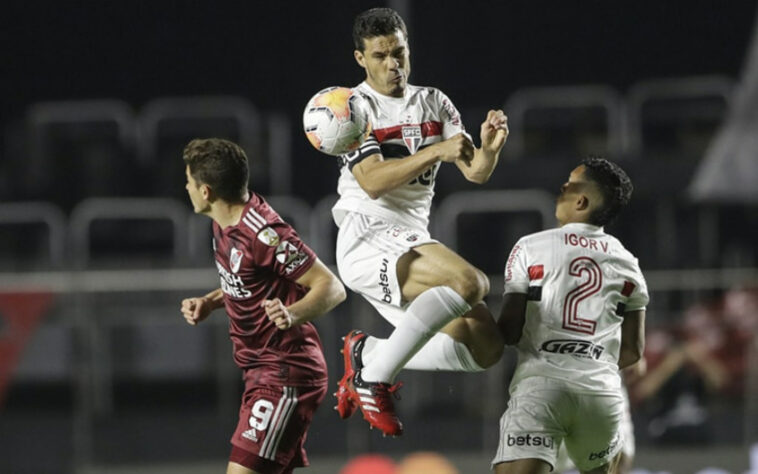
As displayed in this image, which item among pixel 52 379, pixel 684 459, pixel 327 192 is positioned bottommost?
pixel 684 459

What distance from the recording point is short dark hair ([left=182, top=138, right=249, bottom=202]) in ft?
15.9

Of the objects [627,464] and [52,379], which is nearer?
[627,464]

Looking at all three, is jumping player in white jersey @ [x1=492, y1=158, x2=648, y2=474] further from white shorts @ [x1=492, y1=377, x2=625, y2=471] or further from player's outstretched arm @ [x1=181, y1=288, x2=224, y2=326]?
player's outstretched arm @ [x1=181, y1=288, x2=224, y2=326]

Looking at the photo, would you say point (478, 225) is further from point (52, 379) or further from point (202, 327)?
point (52, 379)

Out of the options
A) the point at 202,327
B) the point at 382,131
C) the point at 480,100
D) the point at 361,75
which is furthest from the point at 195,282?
the point at 480,100

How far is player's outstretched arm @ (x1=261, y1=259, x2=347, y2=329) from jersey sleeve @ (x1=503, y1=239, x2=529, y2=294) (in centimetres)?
62

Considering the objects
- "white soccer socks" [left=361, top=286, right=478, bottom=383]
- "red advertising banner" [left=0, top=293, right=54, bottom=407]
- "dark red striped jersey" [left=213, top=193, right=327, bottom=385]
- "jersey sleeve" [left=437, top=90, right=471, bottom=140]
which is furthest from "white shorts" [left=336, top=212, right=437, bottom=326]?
"red advertising banner" [left=0, top=293, right=54, bottom=407]

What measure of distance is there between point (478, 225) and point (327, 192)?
2642 mm

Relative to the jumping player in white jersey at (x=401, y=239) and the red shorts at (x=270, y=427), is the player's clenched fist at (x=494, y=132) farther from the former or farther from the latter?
the red shorts at (x=270, y=427)

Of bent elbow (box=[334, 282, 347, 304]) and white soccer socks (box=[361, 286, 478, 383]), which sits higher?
bent elbow (box=[334, 282, 347, 304])

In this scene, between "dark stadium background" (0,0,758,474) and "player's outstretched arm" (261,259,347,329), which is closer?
Answer: "player's outstretched arm" (261,259,347,329)

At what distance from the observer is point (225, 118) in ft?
40.9

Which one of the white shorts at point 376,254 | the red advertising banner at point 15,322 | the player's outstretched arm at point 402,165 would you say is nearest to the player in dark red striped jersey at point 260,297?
the white shorts at point 376,254

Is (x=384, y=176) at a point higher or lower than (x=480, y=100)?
lower
